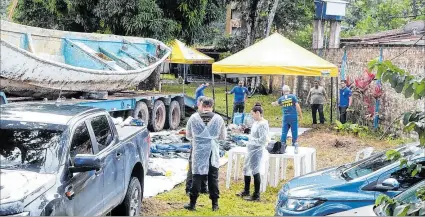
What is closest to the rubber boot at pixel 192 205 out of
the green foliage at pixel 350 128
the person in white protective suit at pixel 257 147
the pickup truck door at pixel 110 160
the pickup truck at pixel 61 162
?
the person in white protective suit at pixel 257 147

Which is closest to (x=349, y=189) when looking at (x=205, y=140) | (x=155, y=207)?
(x=205, y=140)

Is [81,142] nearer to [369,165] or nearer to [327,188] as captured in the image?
[327,188]

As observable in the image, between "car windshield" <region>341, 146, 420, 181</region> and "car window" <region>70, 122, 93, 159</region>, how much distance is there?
10.2ft

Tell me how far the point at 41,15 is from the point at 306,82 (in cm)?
1247

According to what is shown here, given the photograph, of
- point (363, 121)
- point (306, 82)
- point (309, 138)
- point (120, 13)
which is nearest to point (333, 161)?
point (309, 138)

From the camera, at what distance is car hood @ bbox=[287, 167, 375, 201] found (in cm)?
656

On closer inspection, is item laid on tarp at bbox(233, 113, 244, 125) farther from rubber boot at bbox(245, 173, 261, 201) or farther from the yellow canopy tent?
rubber boot at bbox(245, 173, 261, 201)

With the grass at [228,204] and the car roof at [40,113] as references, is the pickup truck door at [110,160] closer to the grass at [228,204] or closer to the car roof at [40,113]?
the car roof at [40,113]

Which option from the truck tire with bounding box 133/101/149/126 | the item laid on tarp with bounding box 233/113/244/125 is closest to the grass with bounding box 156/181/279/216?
the truck tire with bounding box 133/101/149/126

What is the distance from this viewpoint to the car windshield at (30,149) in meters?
5.20

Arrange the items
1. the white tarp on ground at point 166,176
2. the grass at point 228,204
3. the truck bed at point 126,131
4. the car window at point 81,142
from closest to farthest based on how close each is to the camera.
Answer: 1. the car window at point 81,142
2. the truck bed at point 126,131
3. the grass at point 228,204
4. the white tarp on ground at point 166,176

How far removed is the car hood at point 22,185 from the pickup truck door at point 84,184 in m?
0.24

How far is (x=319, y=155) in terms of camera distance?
1347cm

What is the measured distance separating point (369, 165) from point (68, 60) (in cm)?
863
